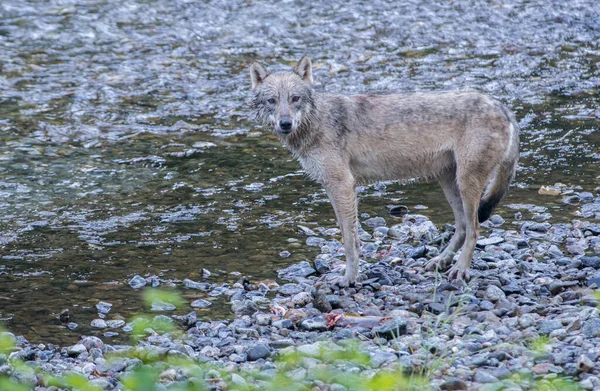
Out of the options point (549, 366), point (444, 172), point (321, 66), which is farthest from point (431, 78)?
point (549, 366)

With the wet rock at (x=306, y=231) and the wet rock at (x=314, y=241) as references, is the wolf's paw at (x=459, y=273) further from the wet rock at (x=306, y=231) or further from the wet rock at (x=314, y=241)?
the wet rock at (x=306, y=231)

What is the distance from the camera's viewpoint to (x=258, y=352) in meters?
6.49

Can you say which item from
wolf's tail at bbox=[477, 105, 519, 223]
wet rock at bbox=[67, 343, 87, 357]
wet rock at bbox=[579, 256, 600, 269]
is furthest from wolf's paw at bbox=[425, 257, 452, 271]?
wet rock at bbox=[67, 343, 87, 357]

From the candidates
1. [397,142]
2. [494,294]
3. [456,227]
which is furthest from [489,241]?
[494,294]

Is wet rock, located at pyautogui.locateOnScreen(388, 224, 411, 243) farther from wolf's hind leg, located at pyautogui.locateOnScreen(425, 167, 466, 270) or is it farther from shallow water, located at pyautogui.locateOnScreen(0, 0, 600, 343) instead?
wolf's hind leg, located at pyautogui.locateOnScreen(425, 167, 466, 270)

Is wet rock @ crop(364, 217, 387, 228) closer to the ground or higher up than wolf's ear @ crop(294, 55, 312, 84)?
closer to the ground

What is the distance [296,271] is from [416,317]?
1786 millimetres

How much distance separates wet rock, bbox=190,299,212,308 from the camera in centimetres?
794

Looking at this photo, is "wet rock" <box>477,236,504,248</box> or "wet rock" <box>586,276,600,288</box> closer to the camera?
"wet rock" <box>586,276,600,288</box>

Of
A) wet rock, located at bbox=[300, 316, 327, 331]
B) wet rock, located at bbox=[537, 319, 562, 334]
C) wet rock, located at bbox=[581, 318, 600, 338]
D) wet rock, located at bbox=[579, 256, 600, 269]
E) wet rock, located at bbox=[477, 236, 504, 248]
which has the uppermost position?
wet rock, located at bbox=[581, 318, 600, 338]

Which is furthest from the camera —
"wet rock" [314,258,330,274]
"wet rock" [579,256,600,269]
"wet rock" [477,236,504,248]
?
"wet rock" [477,236,504,248]

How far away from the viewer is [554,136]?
41.6 feet

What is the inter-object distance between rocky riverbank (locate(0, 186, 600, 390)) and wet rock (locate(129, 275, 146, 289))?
2 centimetres

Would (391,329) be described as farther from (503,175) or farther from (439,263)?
(503,175)
